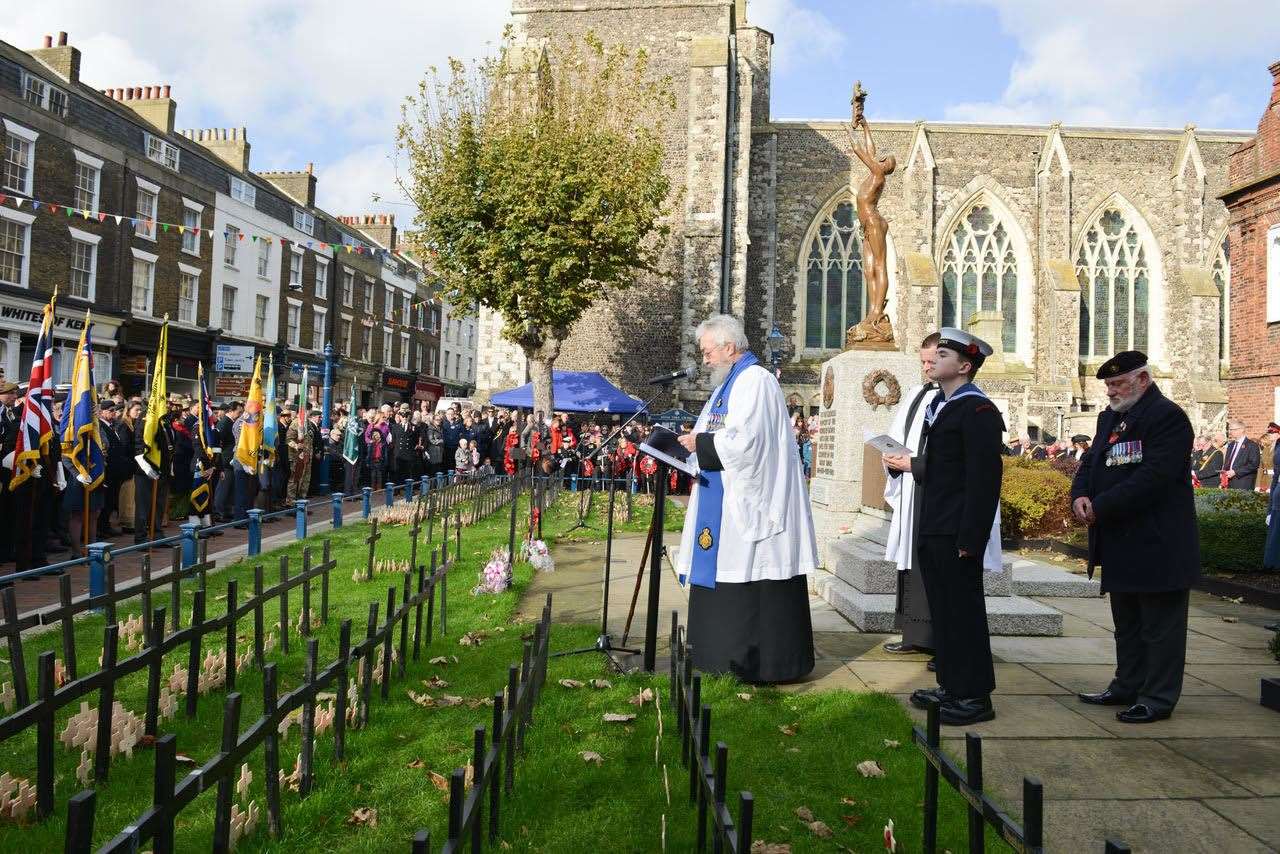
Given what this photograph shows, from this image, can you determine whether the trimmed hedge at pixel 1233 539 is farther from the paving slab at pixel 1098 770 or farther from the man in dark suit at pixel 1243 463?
the paving slab at pixel 1098 770

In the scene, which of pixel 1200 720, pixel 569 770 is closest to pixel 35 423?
pixel 569 770

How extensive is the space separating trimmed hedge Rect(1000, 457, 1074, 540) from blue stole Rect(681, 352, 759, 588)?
8.43 metres

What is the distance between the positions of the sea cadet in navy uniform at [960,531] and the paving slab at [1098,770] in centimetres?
33

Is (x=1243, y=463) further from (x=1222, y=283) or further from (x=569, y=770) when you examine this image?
(x=1222, y=283)

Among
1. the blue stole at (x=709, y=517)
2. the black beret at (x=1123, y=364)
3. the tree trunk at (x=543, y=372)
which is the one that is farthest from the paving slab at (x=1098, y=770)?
the tree trunk at (x=543, y=372)

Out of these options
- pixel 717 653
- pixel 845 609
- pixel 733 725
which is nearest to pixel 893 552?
pixel 845 609

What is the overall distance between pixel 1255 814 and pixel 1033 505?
9.36 m

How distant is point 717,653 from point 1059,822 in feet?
6.97

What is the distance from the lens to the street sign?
30.5 meters

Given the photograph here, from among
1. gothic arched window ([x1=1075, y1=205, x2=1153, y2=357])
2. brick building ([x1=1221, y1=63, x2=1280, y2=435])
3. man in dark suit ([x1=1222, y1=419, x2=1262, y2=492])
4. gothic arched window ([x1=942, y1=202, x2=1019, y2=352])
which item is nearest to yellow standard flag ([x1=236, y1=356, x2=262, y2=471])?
man in dark suit ([x1=1222, y1=419, x2=1262, y2=492])

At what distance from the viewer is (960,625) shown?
14.5ft

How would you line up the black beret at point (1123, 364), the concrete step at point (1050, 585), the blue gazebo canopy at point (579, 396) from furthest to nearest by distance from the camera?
the blue gazebo canopy at point (579, 396), the concrete step at point (1050, 585), the black beret at point (1123, 364)

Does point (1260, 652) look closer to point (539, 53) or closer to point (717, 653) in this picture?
point (717, 653)

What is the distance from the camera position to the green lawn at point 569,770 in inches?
127
